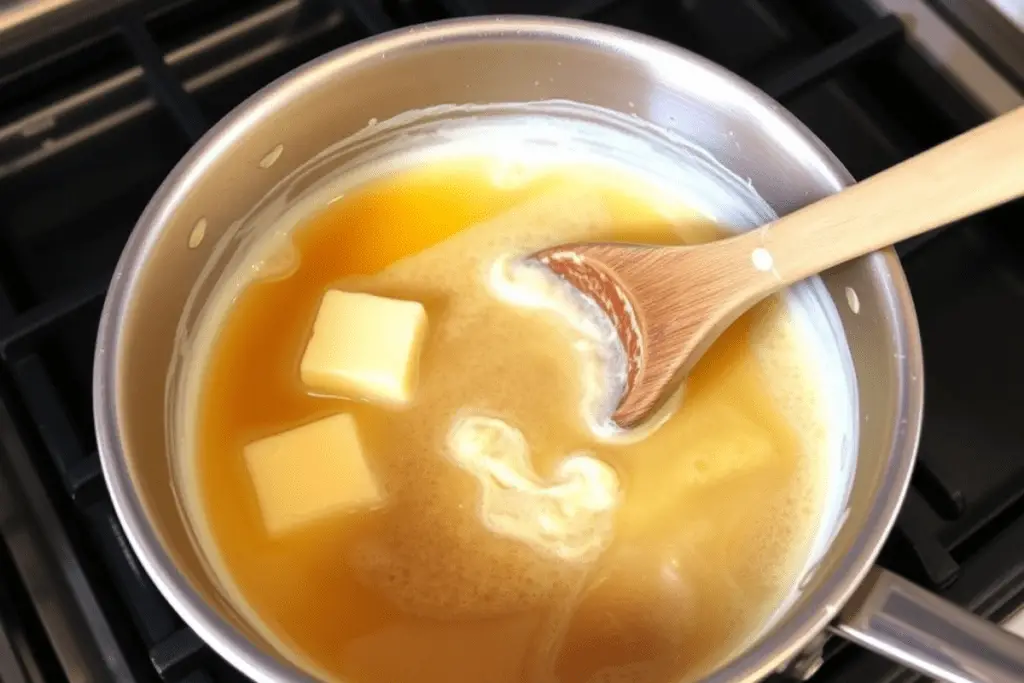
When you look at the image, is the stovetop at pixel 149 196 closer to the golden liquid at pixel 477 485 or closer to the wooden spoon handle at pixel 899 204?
the golden liquid at pixel 477 485

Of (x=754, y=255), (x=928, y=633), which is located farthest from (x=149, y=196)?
(x=928, y=633)

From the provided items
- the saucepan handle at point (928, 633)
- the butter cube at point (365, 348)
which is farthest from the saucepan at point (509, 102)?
the butter cube at point (365, 348)

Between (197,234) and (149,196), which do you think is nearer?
(197,234)

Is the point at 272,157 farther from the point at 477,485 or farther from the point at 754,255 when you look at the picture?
the point at 754,255

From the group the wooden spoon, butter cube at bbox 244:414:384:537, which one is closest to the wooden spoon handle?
the wooden spoon

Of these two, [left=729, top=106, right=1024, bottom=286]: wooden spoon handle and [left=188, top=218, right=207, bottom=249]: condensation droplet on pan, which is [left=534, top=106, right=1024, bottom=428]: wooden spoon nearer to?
[left=729, top=106, right=1024, bottom=286]: wooden spoon handle

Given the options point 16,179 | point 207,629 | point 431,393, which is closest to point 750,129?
point 431,393
